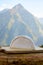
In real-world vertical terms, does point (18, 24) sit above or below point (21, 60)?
above

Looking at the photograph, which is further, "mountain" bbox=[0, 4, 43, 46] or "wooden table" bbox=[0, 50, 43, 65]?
"mountain" bbox=[0, 4, 43, 46]

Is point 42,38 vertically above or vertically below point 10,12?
below

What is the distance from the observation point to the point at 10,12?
4.82 metres

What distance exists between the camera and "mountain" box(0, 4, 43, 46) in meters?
4.66

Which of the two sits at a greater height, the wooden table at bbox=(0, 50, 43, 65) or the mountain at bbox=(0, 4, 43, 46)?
the mountain at bbox=(0, 4, 43, 46)

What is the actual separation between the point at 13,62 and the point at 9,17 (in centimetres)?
368

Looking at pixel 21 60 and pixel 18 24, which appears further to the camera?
pixel 18 24

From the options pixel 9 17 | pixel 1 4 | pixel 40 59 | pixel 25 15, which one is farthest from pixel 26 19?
pixel 40 59

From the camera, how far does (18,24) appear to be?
15.5 feet

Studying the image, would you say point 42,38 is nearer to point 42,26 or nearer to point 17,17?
point 42,26

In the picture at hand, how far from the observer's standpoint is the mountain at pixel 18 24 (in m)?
4.66

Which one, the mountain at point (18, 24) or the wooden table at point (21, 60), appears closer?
the wooden table at point (21, 60)

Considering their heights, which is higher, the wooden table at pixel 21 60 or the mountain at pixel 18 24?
the mountain at pixel 18 24

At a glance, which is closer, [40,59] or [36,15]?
[40,59]
